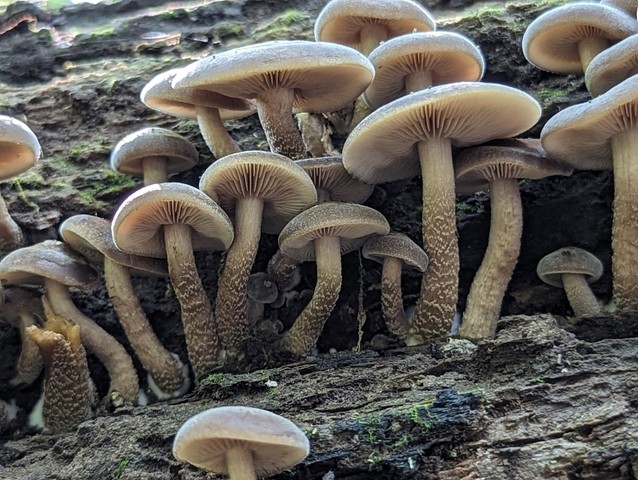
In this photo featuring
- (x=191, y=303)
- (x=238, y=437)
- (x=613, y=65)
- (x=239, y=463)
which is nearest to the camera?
(x=238, y=437)

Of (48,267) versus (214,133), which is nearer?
(48,267)

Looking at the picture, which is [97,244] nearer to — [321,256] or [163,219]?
[163,219]

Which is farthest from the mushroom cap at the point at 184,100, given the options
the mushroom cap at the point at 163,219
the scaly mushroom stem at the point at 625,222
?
the scaly mushroom stem at the point at 625,222

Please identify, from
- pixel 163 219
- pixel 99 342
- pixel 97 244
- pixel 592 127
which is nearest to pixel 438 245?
pixel 592 127

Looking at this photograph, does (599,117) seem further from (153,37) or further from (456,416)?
(153,37)

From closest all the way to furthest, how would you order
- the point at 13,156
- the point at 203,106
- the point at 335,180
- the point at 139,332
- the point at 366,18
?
the point at 139,332 < the point at 335,180 < the point at 13,156 < the point at 203,106 < the point at 366,18

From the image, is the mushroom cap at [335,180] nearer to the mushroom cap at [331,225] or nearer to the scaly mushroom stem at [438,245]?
the mushroom cap at [331,225]
